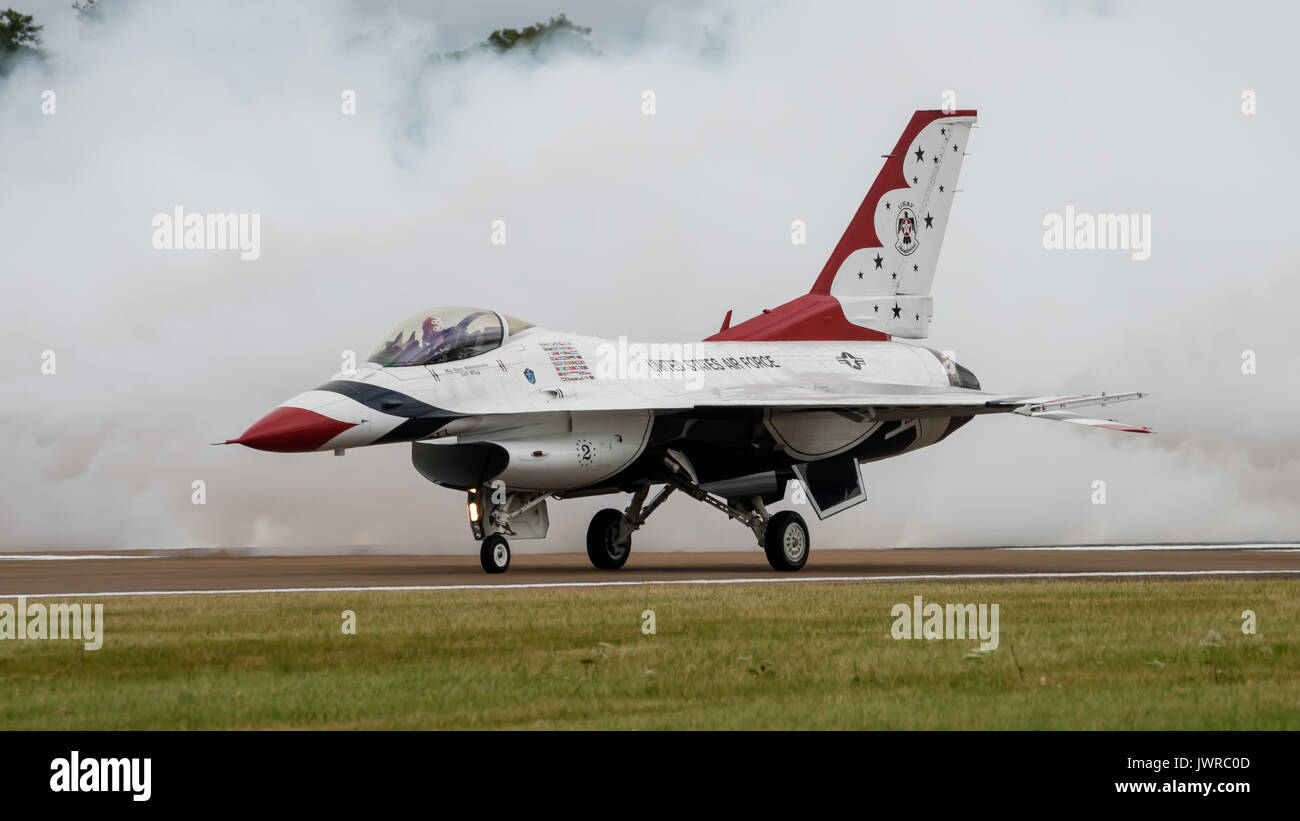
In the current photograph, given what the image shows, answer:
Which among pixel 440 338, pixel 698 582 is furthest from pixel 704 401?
pixel 698 582

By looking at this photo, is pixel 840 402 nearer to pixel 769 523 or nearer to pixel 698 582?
pixel 769 523

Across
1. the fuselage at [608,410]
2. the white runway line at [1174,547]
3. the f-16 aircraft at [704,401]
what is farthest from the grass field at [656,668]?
the white runway line at [1174,547]

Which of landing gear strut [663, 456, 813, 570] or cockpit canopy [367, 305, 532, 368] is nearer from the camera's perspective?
cockpit canopy [367, 305, 532, 368]

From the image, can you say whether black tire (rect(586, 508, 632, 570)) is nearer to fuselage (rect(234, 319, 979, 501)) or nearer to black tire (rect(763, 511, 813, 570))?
fuselage (rect(234, 319, 979, 501))

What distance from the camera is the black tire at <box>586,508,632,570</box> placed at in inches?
1067

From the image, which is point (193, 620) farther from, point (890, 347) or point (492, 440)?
point (890, 347)

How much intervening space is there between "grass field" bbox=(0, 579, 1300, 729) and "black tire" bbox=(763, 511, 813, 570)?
8.39m

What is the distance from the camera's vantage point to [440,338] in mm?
24234

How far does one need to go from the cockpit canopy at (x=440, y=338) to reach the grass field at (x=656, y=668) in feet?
20.9

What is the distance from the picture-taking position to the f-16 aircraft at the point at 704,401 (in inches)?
941

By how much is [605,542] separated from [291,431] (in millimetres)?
6321
